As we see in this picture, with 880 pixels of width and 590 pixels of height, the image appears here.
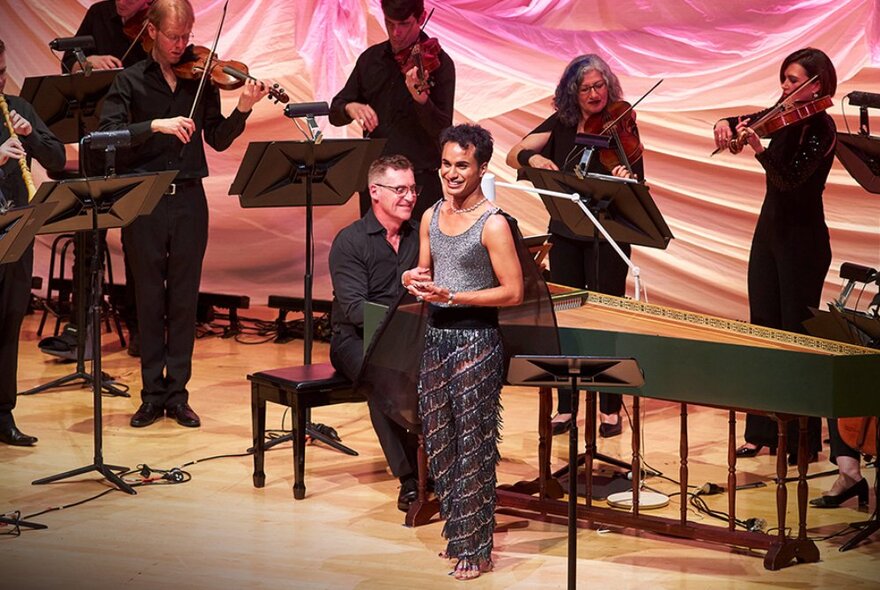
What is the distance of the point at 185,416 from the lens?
6648 millimetres

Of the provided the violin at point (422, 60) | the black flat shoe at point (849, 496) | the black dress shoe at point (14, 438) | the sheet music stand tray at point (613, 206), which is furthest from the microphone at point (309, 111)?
the black flat shoe at point (849, 496)

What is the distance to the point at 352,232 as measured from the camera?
5648mm

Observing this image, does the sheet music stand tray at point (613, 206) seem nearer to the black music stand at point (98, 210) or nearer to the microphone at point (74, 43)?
the black music stand at point (98, 210)

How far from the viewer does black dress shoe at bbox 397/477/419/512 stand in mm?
5352

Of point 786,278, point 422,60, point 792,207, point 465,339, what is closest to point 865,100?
point 792,207

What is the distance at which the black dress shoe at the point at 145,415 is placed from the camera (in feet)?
21.7

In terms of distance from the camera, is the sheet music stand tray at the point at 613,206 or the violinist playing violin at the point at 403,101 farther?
the violinist playing violin at the point at 403,101

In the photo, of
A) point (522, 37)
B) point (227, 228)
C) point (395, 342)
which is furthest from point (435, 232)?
point (227, 228)

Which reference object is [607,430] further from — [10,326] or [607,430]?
[10,326]

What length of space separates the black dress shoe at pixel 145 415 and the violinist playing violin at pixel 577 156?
203cm

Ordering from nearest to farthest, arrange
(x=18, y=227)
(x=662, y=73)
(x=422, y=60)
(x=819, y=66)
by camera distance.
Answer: (x=18, y=227)
(x=819, y=66)
(x=422, y=60)
(x=662, y=73)

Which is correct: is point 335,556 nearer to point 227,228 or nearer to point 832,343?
point 832,343

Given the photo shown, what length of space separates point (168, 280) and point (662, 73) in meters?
3.14

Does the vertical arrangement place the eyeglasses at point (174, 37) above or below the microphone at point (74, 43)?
Answer: below
